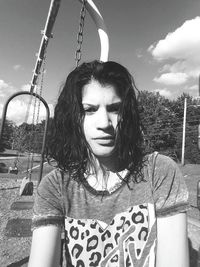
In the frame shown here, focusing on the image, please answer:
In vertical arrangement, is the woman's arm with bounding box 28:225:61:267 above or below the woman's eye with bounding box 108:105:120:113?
below

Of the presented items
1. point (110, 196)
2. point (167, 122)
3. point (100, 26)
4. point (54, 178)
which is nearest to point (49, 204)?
point (54, 178)

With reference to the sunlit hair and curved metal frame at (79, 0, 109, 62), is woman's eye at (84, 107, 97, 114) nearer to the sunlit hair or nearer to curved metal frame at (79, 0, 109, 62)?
the sunlit hair

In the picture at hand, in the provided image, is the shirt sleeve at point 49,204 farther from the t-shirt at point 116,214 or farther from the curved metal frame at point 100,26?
the curved metal frame at point 100,26

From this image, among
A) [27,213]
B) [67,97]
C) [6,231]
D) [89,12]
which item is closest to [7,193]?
[27,213]

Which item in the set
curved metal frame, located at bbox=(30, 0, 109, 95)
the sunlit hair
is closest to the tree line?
curved metal frame, located at bbox=(30, 0, 109, 95)

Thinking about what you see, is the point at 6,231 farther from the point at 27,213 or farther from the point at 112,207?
the point at 112,207

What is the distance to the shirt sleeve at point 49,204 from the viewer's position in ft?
4.09

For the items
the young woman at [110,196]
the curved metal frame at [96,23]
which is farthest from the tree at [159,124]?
the young woman at [110,196]

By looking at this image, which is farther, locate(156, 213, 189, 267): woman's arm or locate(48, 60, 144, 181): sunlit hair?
locate(48, 60, 144, 181): sunlit hair

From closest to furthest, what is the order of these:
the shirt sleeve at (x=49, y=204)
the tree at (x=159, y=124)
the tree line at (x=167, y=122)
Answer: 1. the shirt sleeve at (x=49, y=204)
2. the tree line at (x=167, y=122)
3. the tree at (x=159, y=124)

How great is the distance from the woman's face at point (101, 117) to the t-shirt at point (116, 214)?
21 cm

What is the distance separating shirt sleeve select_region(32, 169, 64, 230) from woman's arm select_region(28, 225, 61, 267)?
30 millimetres

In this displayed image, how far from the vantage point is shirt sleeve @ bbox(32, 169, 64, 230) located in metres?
1.25

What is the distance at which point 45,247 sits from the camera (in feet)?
3.96
